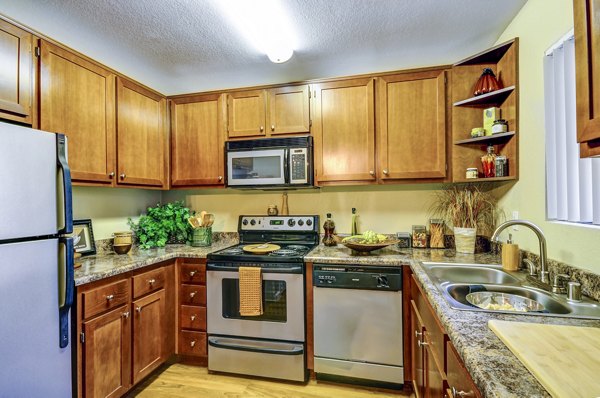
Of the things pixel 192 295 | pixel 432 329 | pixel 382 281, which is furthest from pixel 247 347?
pixel 432 329

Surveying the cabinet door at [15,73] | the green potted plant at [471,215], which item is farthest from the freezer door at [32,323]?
the green potted plant at [471,215]

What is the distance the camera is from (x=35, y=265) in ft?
4.29

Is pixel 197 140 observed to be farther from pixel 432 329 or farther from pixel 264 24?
pixel 432 329

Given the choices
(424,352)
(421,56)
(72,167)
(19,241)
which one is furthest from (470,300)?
(72,167)

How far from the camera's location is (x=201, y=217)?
2.59m

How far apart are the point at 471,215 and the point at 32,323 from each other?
2.66 metres

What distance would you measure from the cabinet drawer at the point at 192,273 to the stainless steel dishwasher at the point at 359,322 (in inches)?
34.9

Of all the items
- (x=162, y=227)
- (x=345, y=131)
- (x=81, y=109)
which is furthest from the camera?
(x=162, y=227)

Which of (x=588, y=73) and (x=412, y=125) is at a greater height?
(x=412, y=125)

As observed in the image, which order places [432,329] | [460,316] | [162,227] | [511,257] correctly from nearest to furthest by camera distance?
[460,316], [432,329], [511,257], [162,227]

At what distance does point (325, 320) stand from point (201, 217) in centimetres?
138

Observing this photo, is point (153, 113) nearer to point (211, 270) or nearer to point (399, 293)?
point (211, 270)

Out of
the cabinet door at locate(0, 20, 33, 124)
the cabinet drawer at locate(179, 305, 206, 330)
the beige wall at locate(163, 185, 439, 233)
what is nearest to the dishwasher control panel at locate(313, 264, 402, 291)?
the beige wall at locate(163, 185, 439, 233)

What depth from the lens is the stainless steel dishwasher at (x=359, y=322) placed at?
6.26ft
